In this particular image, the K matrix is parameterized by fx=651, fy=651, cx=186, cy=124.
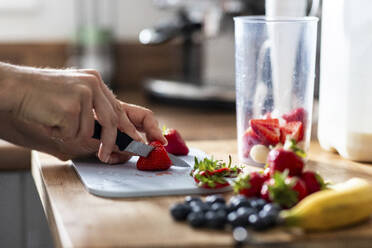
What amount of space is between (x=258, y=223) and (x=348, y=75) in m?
0.48

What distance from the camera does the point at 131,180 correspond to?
985 millimetres

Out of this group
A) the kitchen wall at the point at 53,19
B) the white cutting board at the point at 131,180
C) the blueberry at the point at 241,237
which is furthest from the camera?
the kitchen wall at the point at 53,19

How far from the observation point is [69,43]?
2225mm

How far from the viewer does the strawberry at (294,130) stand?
3.56ft

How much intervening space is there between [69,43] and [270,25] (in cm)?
123

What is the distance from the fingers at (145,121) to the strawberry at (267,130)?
157 mm

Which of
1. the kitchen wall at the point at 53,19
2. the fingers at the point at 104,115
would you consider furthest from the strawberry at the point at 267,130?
the kitchen wall at the point at 53,19

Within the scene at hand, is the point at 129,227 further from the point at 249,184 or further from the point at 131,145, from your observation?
the point at 131,145

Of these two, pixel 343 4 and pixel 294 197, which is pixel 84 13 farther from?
pixel 294 197

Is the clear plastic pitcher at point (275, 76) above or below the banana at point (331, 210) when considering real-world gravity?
above

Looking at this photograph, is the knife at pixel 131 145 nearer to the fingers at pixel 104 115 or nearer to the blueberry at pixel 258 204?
the fingers at pixel 104 115

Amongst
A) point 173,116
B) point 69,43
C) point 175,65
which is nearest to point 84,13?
point 69,43

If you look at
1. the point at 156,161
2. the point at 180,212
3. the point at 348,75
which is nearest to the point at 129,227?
the point at 180,212

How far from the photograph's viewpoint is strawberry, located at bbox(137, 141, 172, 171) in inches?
41.0
